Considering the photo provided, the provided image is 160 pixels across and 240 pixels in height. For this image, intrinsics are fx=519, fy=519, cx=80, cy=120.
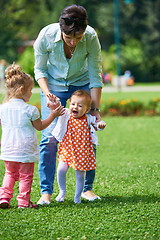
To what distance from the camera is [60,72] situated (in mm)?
5227

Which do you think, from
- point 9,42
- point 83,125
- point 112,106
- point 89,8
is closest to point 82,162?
point 83,125

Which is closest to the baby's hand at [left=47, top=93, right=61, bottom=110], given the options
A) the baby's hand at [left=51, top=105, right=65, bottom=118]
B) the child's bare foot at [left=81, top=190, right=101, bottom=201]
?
the baby's hand at [left=51, top=105, right=65, bottom=118]

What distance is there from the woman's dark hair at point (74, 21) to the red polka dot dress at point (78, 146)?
35.4 inches

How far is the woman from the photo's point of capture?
507 centimetres

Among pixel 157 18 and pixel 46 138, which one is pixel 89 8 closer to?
pixel 157 18

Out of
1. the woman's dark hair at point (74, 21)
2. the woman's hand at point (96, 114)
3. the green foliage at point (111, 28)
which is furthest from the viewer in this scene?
the green foliage at point (111, 28)

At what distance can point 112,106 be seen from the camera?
53.1 feet

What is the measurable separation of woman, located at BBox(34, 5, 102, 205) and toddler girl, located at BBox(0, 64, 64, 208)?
0.21m

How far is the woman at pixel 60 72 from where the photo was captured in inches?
200

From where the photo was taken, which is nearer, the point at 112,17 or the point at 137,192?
the point at 137,192

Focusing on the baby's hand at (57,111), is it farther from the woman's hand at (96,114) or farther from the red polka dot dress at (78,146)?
the woman's hand at (96,114)

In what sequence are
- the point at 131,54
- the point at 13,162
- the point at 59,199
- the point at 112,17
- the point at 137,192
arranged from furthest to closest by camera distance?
Result: the point at 112,17
the point at 131,54
the point at 137,192
the point at 59,199
the point at 13,162

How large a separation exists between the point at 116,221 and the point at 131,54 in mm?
42459

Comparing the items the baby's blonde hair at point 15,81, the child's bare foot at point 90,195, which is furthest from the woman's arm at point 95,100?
the child's bare foot at point 90,195
